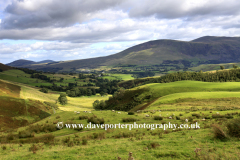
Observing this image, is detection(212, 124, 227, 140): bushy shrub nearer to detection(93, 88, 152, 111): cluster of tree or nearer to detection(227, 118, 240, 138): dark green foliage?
detection(227, 118, 240, 138): dark green foliage

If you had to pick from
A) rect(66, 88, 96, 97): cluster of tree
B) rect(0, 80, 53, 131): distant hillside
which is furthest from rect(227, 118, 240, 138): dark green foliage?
rect(66, 88, 96, 97): cluster of tree

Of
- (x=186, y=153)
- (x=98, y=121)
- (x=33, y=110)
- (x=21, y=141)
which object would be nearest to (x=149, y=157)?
(x=186, y=153)

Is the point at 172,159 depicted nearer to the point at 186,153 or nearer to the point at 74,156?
the point at 186,153

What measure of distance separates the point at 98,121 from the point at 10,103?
26330mm

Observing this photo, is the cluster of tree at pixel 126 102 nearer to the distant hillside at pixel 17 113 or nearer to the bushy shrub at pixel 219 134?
the distant hillside at pixel 17 113

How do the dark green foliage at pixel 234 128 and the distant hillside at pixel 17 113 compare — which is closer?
the dark green foliage at pixel 234 128

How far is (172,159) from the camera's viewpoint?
35.3 feet

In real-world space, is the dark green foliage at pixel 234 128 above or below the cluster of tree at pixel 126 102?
above

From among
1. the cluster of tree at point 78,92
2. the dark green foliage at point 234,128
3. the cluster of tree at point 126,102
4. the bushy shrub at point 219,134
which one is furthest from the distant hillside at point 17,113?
the cluster of tree at point 78,92

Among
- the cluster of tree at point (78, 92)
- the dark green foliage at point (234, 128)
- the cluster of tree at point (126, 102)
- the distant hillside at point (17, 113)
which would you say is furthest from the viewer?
the cluster of tree at point (78, 92)

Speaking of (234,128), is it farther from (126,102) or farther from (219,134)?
(126,102)

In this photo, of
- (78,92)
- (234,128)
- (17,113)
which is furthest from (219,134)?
(78,92)

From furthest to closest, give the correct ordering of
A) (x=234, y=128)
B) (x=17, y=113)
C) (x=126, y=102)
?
(x=126, y=102), (x=17, y=113), (x=234, y=128)

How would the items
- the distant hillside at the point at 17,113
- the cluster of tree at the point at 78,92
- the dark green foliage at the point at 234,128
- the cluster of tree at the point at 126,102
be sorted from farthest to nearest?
the cluster of tree at the point at 78,92 < the cluster of tree at the point at 126,102 < the distant hillside at the point at 17,113 < the dark green foliage at the point at 234,128
